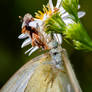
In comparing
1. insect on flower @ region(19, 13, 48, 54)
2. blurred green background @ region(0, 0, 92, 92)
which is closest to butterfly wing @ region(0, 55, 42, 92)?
insect on flower @ region(19, 13, 48, 54)

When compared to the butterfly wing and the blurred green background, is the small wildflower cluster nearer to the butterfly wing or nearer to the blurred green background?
the butterfly wing

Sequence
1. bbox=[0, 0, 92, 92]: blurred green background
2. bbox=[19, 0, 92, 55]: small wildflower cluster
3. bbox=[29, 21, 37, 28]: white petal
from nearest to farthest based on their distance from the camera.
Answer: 1. bbox=[19, 0, 92, 55]: small wildflower cluster
2. bbox=[29, 21, 37, 28]: white petal
3. bbox=[0, 0, 92, 92]: blurred green background

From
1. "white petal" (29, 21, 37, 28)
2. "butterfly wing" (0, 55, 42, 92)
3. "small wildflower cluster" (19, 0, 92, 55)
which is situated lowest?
"butterfly wing" (0, 55, 42, 92)

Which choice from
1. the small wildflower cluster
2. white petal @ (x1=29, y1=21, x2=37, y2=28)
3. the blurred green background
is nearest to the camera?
the small wildflower cluster

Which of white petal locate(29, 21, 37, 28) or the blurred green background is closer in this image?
white petal locate(29, 21, 37, 28)

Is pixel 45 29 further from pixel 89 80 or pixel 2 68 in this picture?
pixel 2 68

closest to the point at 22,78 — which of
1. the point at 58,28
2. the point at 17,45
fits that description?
the point at 58,28

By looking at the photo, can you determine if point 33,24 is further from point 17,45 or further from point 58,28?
point 17,45
